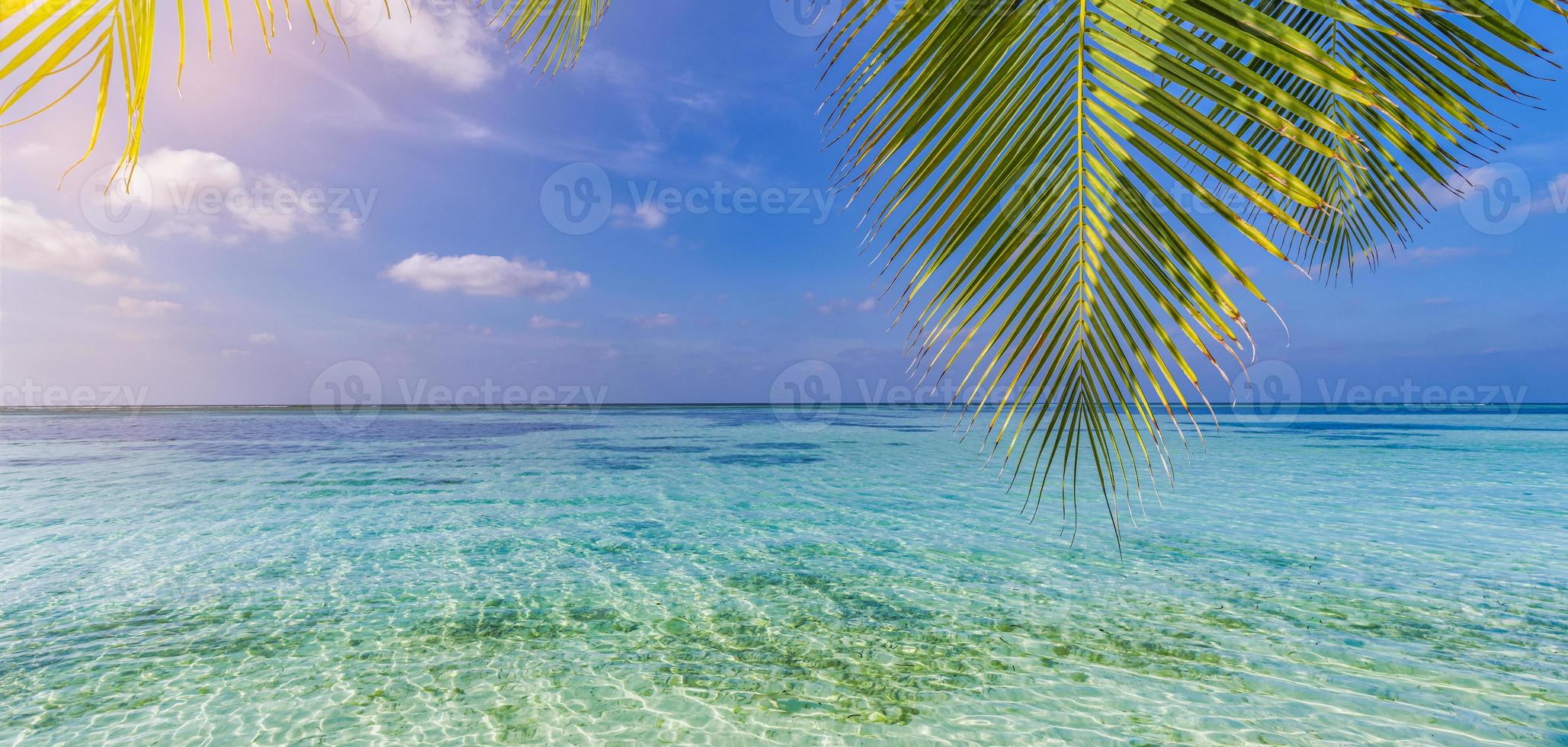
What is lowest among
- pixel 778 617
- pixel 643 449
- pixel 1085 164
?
pixel 778 617

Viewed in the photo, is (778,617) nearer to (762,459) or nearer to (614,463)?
(614,463)

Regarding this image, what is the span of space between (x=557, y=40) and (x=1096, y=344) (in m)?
3.40

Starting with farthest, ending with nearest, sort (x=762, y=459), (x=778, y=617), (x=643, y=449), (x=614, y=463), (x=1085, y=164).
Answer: (x=643, y=449) → (x=762, y=459) → (x=614, y=463) → (x=778, y=617) → (x=1085, y=164)

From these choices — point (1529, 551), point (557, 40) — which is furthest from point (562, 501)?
point (1529, 551)

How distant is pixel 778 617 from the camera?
4.60m

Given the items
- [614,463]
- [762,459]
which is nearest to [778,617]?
[614,463]

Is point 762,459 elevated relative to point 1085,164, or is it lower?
lower

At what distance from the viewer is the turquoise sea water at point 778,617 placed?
3.23m

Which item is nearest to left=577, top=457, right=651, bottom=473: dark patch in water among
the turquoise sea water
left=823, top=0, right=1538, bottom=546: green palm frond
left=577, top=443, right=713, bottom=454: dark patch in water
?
left=577, top=443, right=713, bottom=454: dark patch in water

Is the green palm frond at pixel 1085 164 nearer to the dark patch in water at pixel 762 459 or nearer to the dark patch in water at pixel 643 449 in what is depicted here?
the dark patch in water at pixel 762 459

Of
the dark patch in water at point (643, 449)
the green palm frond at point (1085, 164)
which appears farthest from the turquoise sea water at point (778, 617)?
the dark patch in water at point (643, 449)

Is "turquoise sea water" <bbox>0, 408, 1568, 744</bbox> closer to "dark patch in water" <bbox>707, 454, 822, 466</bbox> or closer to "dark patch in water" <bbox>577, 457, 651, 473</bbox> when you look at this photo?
"dark patch in water" <bbox>577, 457, 651, 473</bbox>

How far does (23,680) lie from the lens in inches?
143

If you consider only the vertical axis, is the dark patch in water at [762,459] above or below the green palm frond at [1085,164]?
below
